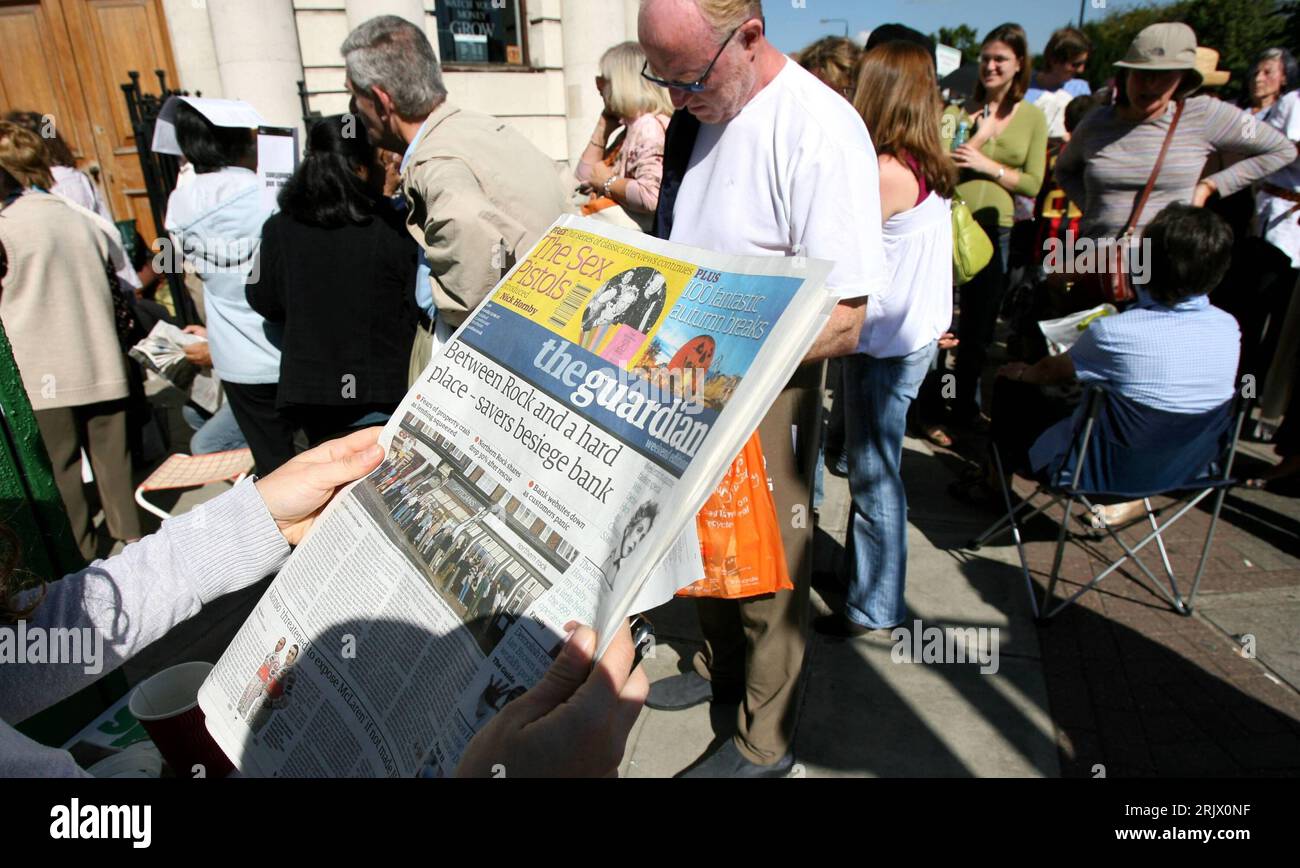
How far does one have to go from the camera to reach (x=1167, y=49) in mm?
3422

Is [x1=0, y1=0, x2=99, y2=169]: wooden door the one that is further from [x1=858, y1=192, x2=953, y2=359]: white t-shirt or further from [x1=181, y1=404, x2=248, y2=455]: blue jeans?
[x1=858, y1=192, x2=953, y2=359]: white t-shirt

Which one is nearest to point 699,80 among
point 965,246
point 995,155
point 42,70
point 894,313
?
point 894,313

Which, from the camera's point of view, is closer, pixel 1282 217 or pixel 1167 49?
pixel 1167 49

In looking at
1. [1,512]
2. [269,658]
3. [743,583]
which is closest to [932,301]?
[743,583]

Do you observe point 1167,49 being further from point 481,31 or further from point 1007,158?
point 481,31

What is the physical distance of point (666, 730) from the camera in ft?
8.43

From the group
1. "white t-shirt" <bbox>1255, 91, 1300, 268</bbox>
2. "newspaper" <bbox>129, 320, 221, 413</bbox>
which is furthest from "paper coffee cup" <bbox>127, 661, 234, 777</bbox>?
"white t-shirt" <bbox>1255, 91, 1300, 268</bbox>

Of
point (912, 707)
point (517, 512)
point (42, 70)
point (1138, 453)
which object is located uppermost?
point (42, 70)

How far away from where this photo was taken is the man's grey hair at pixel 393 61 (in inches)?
98.0

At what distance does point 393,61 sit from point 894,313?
1.96 m

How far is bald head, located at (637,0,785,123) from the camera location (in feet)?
5.15

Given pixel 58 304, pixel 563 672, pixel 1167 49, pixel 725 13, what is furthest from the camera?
pixel 1167 49

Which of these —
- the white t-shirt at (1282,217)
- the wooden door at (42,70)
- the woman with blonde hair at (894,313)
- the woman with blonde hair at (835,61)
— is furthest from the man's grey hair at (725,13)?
the wooden door at (42,70)
